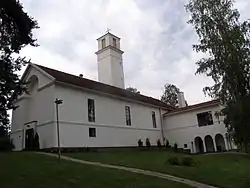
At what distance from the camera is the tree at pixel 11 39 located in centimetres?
1252

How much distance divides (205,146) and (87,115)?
1680 cm

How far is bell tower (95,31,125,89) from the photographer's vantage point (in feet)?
136

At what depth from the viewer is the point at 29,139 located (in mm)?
28109

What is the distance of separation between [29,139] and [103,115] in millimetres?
7262

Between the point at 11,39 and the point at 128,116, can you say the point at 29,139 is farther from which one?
the point at 11,39

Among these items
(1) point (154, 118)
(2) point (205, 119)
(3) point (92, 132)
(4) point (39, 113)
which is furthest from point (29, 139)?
(2) point (205, 119)

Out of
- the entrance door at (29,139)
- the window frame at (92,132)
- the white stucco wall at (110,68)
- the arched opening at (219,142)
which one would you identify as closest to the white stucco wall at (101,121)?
the window frame at (92,132)

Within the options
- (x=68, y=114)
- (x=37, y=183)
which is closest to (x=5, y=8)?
(x=37, y=183)

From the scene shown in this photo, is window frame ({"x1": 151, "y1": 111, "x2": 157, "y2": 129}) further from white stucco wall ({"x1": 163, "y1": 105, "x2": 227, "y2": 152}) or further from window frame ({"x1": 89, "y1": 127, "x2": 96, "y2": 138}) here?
window frame ({"x1": 89, "y1": 127, "x2": 96, "y2": 138})

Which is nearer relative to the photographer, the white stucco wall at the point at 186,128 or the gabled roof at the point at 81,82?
the gabled roof at the point at 81,82

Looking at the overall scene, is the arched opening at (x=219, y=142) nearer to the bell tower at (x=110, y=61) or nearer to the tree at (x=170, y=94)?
the bell tower at (x=110, y=61)

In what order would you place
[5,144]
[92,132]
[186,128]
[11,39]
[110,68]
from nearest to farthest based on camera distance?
[11,39], [5,144], [92,132], [186,128], [110,68]

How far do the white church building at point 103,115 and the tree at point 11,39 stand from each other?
6952mm

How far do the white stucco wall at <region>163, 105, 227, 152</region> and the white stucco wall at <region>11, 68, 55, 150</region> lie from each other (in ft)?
59.1
